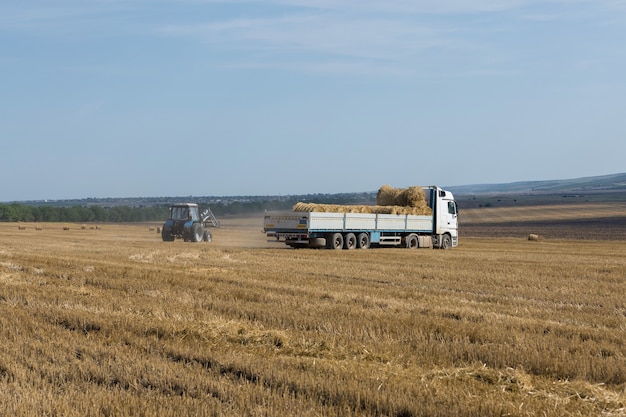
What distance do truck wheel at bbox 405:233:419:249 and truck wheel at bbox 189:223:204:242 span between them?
36.0 feet

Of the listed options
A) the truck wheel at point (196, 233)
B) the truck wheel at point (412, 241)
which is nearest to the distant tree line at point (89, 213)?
Result: the truck wheel at point (196, 233)

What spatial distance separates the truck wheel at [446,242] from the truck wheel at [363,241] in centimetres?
546

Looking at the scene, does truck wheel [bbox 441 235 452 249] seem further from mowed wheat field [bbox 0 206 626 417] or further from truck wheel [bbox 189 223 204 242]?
mowed wheat field [bbox 0 206 626 417]

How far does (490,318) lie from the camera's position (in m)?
12.7

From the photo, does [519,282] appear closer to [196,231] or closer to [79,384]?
[79,384]

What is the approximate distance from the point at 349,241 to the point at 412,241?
14.2 feet

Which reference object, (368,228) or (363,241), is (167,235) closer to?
(363,241)

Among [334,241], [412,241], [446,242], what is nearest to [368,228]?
[334,241]

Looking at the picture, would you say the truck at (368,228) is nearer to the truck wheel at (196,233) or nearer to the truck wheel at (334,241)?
the truck wheel at (334,241)

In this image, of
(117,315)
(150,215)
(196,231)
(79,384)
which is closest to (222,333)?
(117,315)

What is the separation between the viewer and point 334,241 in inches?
1319

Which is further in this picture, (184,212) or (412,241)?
(184,212)

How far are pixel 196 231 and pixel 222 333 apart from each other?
98.9ft

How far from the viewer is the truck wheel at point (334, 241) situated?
33.5 m
